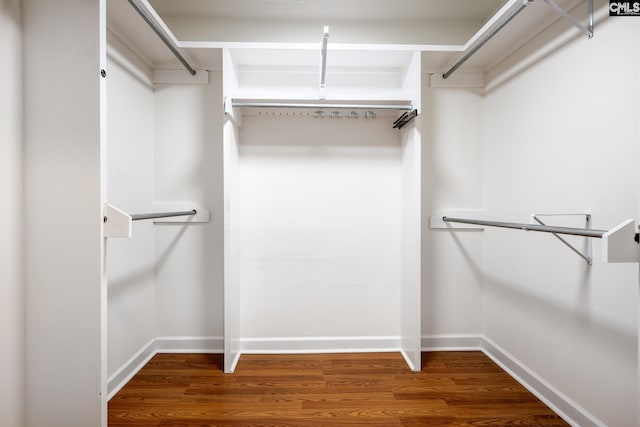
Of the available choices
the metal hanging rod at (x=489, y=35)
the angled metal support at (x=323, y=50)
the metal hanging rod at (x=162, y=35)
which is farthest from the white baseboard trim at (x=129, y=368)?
the metal hanging rod at (x=489, y=35)

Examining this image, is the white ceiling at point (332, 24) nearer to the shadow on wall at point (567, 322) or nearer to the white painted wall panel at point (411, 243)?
the white painted wall panel at point (411, 243)

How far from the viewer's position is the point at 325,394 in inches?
75.6

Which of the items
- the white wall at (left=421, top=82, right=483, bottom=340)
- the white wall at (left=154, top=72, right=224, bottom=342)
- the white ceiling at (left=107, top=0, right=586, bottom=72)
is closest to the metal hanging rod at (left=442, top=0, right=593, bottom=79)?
the white ceiling at (left=107, top=0, right=586, bottom=72)

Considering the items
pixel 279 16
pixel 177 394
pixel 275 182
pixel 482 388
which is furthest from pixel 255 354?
pixel 279 16

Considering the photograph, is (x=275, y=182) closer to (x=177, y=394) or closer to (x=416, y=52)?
(x=416, y=52)

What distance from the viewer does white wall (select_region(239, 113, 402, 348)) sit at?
8.11ft

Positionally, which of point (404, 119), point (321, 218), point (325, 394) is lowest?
point (325, 394)

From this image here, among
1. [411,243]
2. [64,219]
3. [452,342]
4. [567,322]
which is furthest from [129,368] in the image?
[567,322]

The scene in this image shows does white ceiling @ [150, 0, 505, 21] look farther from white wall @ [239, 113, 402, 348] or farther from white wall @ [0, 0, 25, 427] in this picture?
white wall @ [0, 0, 25, 427]

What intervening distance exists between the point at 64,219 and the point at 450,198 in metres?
2.36

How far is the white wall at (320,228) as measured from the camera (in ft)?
8.11

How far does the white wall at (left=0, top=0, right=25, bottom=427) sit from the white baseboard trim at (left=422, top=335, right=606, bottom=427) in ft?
7.77

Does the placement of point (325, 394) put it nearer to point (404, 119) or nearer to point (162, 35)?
point (404, 119)

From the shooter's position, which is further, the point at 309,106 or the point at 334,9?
the point at 334,9
